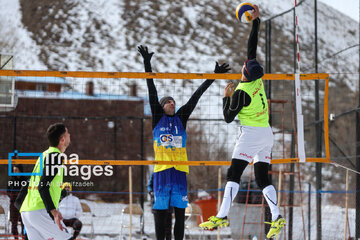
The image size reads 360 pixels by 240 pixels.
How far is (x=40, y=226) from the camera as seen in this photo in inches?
198

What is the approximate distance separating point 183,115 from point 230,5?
8663 centimetres

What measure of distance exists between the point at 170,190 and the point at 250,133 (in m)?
1.18

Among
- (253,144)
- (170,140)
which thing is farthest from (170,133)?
(253,144)

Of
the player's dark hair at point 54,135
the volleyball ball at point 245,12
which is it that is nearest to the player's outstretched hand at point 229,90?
the volleyball ball at point 245,12

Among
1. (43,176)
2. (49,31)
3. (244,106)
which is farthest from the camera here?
(49,31)

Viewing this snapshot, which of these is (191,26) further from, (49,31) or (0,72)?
(0,72)

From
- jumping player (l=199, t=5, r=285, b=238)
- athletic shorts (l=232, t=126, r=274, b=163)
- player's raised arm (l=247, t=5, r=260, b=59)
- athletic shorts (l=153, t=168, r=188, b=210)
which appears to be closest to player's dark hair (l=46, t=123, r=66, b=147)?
athletic shorts (l=153, t=168, r=188, b=210)

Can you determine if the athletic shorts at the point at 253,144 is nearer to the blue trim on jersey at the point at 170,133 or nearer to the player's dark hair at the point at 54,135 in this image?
the blue trim on jersey at the point at 170,133

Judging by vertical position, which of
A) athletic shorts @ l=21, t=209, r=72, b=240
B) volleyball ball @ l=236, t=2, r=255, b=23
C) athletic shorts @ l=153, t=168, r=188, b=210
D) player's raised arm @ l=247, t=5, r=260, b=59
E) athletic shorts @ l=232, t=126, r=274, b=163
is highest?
volleyball ball @ l=236, t=2, r=255, b=23

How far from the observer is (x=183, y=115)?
21.2ft

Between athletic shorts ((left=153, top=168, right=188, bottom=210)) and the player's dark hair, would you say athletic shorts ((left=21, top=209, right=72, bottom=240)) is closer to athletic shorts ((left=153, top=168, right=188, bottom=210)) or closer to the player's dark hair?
the player's dark hair

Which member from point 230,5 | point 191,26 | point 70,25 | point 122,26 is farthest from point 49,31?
point 230,5

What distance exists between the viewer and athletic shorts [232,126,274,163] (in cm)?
560

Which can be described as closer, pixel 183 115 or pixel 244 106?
pixel 244 106
